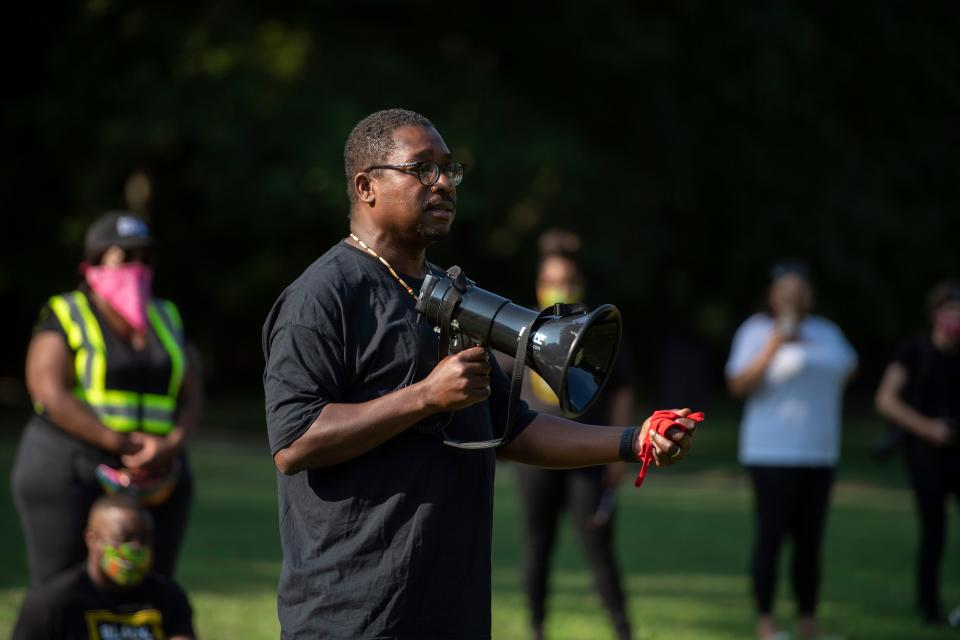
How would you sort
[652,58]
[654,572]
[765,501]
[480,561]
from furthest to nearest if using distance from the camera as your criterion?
[652,58], [654,572], [765,501], [480,561]

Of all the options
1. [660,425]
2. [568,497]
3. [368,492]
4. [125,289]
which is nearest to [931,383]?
[568,497]

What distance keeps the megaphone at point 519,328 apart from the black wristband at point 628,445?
0.29m

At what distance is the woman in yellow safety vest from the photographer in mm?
5715

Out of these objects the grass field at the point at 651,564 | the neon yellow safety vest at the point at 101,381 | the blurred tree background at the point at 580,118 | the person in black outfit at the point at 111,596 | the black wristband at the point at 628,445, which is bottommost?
the grass field at the point at 651,564

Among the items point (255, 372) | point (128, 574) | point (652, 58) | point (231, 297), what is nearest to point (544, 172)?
point (652, 58)

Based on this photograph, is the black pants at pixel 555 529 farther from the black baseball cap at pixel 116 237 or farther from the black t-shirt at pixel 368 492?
the black t-shirt at pixel 368 492

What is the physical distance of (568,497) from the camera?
7.75 m

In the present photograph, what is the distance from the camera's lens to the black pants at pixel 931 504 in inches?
345

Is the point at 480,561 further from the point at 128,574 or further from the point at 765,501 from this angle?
the point at 765,501

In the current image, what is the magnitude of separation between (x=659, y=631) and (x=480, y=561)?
16.4 ft

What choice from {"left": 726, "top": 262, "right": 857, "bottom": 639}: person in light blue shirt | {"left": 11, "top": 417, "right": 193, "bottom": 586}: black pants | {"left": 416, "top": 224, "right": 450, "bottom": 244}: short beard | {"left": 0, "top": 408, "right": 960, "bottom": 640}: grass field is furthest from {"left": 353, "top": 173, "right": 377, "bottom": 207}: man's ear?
{"left": 726, "top": 262, "right": 857, "bottom": 639}: person in light blue shirt

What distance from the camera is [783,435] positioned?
7914 mm

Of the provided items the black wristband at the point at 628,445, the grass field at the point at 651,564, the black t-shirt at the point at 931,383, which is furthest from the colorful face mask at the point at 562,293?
the black wristband at the point at 628,445

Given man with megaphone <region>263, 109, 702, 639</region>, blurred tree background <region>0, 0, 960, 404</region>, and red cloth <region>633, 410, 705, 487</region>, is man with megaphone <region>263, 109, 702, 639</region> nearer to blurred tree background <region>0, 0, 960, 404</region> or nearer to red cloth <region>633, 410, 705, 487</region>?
red cloth <region>633, 410, 705, 487</region>
